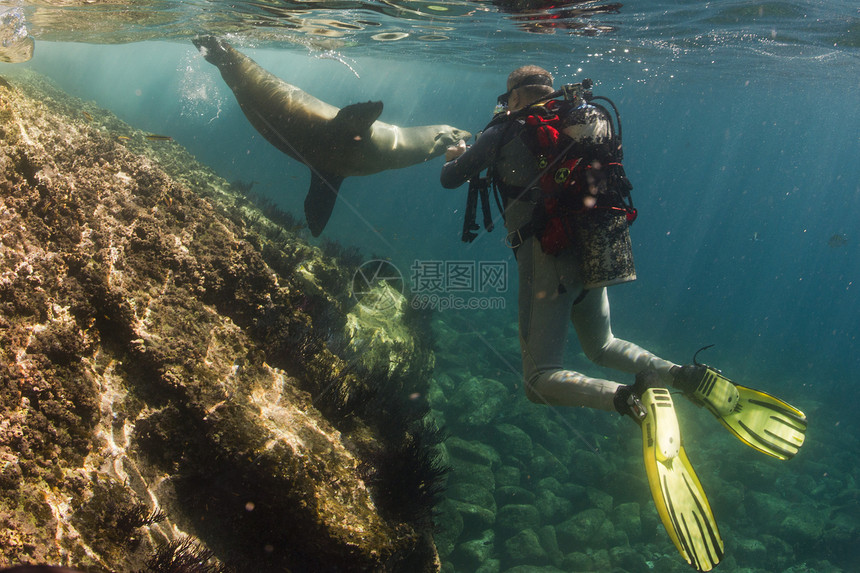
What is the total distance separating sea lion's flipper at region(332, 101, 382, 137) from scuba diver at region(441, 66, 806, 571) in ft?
8.50

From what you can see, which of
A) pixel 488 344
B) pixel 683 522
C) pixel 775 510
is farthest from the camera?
pixel 488 344

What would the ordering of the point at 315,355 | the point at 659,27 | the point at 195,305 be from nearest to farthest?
1. the point at 195,305
2. the point at 315,355
3. the point at 659,27

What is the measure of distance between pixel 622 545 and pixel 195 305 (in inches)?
358

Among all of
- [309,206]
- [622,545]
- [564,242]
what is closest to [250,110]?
[309,206]

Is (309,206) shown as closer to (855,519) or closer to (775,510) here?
(775,510)

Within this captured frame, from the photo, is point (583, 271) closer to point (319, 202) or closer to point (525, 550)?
point (319, 202)

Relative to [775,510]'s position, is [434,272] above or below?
above

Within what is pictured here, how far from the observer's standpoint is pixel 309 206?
7.57 m

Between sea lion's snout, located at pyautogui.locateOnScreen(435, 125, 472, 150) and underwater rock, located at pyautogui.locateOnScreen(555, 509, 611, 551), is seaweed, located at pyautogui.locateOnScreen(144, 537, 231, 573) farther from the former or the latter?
underwater rock, located at pyautogui.locateOnScreen(555, 509, 611, 551)

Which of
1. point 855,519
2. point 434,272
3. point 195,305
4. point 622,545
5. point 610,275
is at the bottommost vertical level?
point 855,519

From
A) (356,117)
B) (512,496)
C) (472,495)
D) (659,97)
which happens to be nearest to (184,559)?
(356,117)

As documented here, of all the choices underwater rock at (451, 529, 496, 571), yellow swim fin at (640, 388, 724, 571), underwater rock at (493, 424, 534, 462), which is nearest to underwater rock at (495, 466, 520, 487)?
underwater rock at (493, 424, 534, 462)

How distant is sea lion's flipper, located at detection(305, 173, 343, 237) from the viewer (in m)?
7.48

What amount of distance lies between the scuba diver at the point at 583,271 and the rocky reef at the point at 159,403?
195cm
